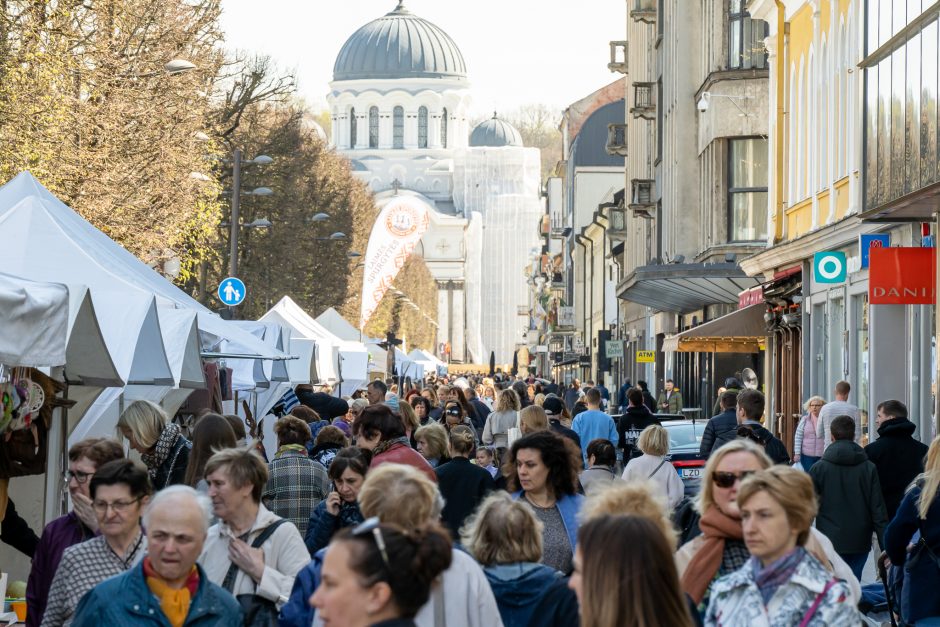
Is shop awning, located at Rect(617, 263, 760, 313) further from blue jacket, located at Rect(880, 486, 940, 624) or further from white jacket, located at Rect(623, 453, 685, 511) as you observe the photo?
blue jacket, located at Rect(880, 486, 940, 624)

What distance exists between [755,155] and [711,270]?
10.2 feet

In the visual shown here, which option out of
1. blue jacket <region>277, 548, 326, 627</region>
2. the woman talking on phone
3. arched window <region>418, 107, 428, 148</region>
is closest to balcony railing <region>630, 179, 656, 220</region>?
the woman talking on phone

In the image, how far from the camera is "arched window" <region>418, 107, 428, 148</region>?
174000mm

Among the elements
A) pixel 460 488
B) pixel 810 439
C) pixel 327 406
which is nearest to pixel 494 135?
pixel 327 406

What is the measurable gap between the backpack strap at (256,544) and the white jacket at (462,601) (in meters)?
1.28

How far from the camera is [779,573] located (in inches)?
206

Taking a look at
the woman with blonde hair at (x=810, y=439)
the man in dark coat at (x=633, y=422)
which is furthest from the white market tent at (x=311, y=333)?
the woman with blonde hair at (x=810, y=439)

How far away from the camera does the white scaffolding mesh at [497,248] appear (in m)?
171

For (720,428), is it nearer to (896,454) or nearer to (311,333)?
(896,454)

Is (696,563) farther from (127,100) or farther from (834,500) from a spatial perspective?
(127,100)

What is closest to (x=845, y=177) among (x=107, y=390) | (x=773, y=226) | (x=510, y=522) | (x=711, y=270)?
(x=773, y=226)

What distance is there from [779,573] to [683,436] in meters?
14.0

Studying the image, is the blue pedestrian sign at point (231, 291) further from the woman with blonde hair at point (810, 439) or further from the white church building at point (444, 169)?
the white church building at point (444, 169)

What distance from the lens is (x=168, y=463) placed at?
10266 millimetres
